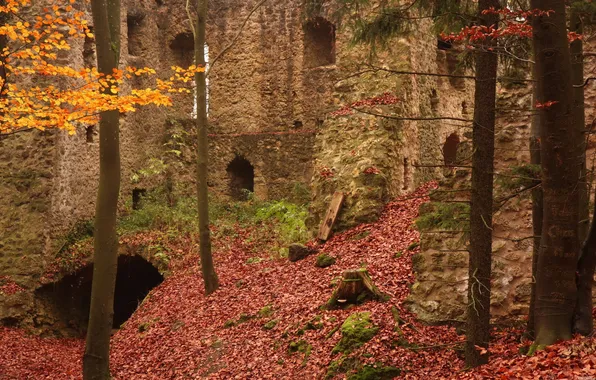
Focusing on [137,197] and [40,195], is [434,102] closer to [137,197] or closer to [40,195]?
[137,197]

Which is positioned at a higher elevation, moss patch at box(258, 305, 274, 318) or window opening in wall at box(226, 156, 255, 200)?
window opening in wall at box(226, 156, 255, 200)

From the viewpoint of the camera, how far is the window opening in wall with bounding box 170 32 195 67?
22906mm

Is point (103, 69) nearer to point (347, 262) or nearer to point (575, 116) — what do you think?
point (347, 262)

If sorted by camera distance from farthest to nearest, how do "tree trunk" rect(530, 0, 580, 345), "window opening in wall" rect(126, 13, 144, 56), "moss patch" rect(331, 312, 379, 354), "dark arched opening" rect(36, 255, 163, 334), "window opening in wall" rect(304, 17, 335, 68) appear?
"window opening in wall" rect(304, 17, 335, 68) < "window opening in wall" rect(126, 13, 144, 56) < "dark arched opening" rect(36, 255, 163, 334) < "moss patch" rect(331, 312, 379, 354) < "tree trunk" rect(530, 0, 580, 345)

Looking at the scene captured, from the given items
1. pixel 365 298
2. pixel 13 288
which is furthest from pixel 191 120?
pixel 365 298

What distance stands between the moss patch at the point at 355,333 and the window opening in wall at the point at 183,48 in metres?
16.6

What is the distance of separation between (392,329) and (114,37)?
680 centimetres

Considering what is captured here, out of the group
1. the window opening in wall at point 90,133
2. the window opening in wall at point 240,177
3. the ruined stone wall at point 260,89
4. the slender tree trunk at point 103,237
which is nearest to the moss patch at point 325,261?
the slender tree trunk at point 103,237

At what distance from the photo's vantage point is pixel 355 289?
974 centimetres

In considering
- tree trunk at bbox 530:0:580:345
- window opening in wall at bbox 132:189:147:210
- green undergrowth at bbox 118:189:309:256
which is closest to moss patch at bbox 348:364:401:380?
tree trunk at bbox 530:0:580:345

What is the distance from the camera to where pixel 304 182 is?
20.5 meters

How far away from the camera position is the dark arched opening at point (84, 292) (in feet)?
52.1

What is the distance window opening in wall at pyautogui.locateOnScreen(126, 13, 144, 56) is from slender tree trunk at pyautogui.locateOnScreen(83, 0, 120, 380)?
440 inches

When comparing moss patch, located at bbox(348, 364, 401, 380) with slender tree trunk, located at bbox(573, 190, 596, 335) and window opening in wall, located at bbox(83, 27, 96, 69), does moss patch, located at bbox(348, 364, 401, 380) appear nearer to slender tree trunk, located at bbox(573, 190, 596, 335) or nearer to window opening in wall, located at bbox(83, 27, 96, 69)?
slender tree trunk, located at bbox(573, 190, 596, 335)
